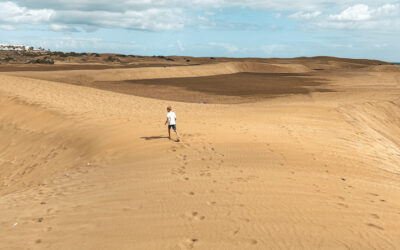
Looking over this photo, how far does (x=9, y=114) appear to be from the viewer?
16.4m

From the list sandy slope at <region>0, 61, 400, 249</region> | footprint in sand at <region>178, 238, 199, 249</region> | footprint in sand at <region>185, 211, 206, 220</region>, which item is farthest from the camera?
footprint in sand at <region>185, 211, 206, 220</region>

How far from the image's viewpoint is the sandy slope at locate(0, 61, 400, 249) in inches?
204

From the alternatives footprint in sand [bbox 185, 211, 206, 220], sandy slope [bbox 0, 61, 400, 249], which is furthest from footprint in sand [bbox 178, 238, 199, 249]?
footprint in sand [bbox 185, 211, 206, 220]

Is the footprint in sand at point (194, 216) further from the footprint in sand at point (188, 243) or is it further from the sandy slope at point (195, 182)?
the footprint in sand at point (188, 243)

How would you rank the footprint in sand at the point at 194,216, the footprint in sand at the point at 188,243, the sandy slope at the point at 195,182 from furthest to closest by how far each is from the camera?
the footprint in sand at the point at 194,216, the sandy slope at the point at 195,182, the footprint in sand at the point at 188,243

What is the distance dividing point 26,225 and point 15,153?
24.9 feet

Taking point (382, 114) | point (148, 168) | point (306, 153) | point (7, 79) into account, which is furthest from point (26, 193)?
point (382, 114)

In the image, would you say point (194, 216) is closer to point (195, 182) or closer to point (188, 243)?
point (188, 243)

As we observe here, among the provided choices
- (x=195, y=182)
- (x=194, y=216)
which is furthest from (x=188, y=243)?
(x=195, y=182)

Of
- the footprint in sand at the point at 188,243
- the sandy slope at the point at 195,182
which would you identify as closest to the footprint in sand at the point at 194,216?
the sandy slope at the point at 195,182

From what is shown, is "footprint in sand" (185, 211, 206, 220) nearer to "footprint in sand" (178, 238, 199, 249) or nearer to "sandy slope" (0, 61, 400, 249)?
"sandy slope" (0, 61, 400, 249)

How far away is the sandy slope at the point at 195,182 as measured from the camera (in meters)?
5.18

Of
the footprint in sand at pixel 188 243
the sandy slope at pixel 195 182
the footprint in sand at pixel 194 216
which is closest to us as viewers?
the footprint in sand at pixel 188 243

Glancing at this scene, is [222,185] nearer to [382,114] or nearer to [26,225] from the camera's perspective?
[26,225]
